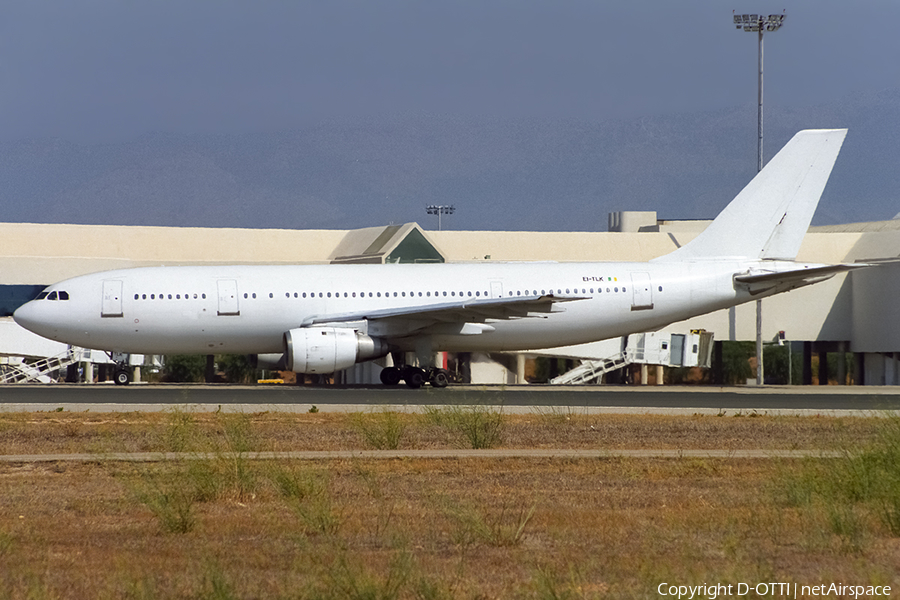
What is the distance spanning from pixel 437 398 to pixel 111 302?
32.4ft

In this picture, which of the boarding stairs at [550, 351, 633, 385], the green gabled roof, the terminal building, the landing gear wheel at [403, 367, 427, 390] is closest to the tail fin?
the landing gear wheel at [403, 367, 427, 390]

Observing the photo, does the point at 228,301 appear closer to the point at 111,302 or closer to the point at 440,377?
the point at 111,302

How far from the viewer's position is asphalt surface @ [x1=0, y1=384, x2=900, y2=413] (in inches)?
945

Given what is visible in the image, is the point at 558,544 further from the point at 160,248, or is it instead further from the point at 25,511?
the point at 160,248

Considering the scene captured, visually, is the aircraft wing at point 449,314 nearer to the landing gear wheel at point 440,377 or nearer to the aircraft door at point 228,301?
the landing gear wheel at point 440,377

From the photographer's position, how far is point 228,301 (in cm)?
3031

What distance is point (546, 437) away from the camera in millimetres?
17891

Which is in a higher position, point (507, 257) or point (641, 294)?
point (507, 257)

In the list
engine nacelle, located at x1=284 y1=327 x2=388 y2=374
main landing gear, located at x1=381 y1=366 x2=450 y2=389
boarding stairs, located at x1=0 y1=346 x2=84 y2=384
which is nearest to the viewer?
engine nacelle, located at x1=284 y1=327 x2=388 y2=374

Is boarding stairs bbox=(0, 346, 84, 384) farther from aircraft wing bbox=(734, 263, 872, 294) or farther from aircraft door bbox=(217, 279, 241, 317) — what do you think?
aircraft wing bbox=(734, 263, 872, 294)

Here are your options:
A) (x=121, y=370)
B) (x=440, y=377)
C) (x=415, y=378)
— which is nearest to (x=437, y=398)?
(x=440, y=377)

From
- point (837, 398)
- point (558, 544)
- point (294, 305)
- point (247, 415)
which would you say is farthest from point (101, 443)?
point (837, 398)

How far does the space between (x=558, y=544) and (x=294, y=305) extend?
22440mm

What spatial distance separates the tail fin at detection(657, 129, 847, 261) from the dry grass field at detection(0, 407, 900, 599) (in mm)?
17525
